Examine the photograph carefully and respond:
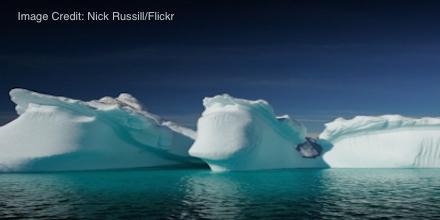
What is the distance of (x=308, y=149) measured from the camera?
33.6m

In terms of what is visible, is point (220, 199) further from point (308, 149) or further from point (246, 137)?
point (308, 149)

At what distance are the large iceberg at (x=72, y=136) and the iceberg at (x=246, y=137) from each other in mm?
3902

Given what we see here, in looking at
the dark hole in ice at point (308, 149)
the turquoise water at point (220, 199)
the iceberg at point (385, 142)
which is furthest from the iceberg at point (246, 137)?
the turquoise water at point (220, 199)

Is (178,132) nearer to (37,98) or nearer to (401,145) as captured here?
(37,98)

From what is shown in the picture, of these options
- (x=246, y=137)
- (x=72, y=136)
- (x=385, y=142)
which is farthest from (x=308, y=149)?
(x=72, y=136)

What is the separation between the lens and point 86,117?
2930 centimetres

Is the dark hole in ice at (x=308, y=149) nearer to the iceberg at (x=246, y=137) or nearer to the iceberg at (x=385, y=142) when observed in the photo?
the iceberg at (x=246, y=137)

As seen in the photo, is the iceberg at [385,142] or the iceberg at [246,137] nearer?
the iceberg at [246,137]

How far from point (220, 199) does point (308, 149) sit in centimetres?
1864

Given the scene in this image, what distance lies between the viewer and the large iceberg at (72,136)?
1097 inches

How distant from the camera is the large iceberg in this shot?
2788 cm

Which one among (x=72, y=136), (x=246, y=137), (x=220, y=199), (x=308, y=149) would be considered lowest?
(x=220, y=199)

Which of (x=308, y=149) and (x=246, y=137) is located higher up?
(x=246, y=137)

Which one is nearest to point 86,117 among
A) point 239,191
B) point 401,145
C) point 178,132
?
point 178,132
